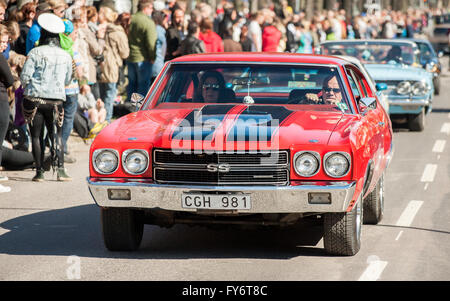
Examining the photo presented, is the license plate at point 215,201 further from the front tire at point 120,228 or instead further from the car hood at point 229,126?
the front tire at point 120,228

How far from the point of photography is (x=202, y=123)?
7578 millimetres

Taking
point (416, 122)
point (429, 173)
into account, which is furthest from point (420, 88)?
point (429, 173)

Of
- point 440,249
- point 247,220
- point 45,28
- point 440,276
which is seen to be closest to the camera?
point 440,276

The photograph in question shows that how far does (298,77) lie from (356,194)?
168 cm

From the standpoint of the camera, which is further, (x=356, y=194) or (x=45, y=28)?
(x=45, y=28)

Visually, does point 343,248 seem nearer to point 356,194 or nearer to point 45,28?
point 356,194

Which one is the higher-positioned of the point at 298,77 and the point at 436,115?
the point at 298,77

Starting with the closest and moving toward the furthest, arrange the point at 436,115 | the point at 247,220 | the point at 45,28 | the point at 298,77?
the point at 247,220, the point at 298,77, the point at 45,28, the point at 436,115

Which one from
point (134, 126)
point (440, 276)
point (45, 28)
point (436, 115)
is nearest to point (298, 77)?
point (134, 126)

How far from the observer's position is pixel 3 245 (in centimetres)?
812

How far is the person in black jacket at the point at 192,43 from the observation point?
57.9ft

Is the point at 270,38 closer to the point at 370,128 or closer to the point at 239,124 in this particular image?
the point at 370,128

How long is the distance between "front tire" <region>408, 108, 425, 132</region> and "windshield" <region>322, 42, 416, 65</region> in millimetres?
1254

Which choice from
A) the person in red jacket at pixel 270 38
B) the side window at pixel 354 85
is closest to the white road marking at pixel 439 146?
the side window at pixel 354 85
